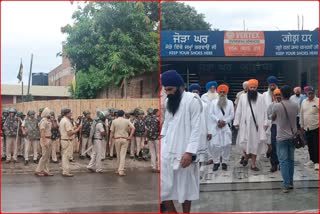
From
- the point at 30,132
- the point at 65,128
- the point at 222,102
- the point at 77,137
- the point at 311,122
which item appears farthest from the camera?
the point at 77,137

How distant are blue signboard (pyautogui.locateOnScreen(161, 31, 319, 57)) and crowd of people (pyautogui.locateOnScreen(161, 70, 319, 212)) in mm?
785

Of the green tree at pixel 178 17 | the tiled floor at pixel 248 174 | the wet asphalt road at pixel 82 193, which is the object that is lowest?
the wet asphalt road at pixel 82 193

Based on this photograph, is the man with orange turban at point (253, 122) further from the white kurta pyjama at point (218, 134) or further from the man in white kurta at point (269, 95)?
the white kurta pyjama at point (218, 134)

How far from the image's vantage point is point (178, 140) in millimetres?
4863

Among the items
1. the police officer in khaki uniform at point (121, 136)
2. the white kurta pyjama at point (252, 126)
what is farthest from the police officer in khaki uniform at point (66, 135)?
the white kurta pyjama at point (252, 126)

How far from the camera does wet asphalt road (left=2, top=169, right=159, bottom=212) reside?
24.7 ft

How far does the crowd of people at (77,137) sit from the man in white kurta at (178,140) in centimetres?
679

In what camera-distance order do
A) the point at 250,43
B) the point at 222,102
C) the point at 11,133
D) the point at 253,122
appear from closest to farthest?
the point at 253,122 < the point at 222,102 < the point at 250,43 < the point at 11,133

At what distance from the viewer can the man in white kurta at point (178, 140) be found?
486 centimetres

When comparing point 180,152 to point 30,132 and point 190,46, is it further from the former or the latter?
point 30,132

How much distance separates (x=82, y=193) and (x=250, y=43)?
15.0 feet

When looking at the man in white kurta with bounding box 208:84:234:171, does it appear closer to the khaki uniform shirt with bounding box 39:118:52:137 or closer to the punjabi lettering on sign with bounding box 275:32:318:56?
the punjabi lettering on sign with bounding box 275:32:318:56

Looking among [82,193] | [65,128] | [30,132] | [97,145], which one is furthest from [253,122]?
[30,132]

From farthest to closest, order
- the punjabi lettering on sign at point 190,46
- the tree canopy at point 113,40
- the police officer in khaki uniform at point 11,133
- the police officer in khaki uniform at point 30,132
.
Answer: the tree canopy at point 113,40, the police officer in khaki uniform at point 11,133, the police officer in khaki uniform at point 30,132, the punjabi lettering on sign at point 190,46
